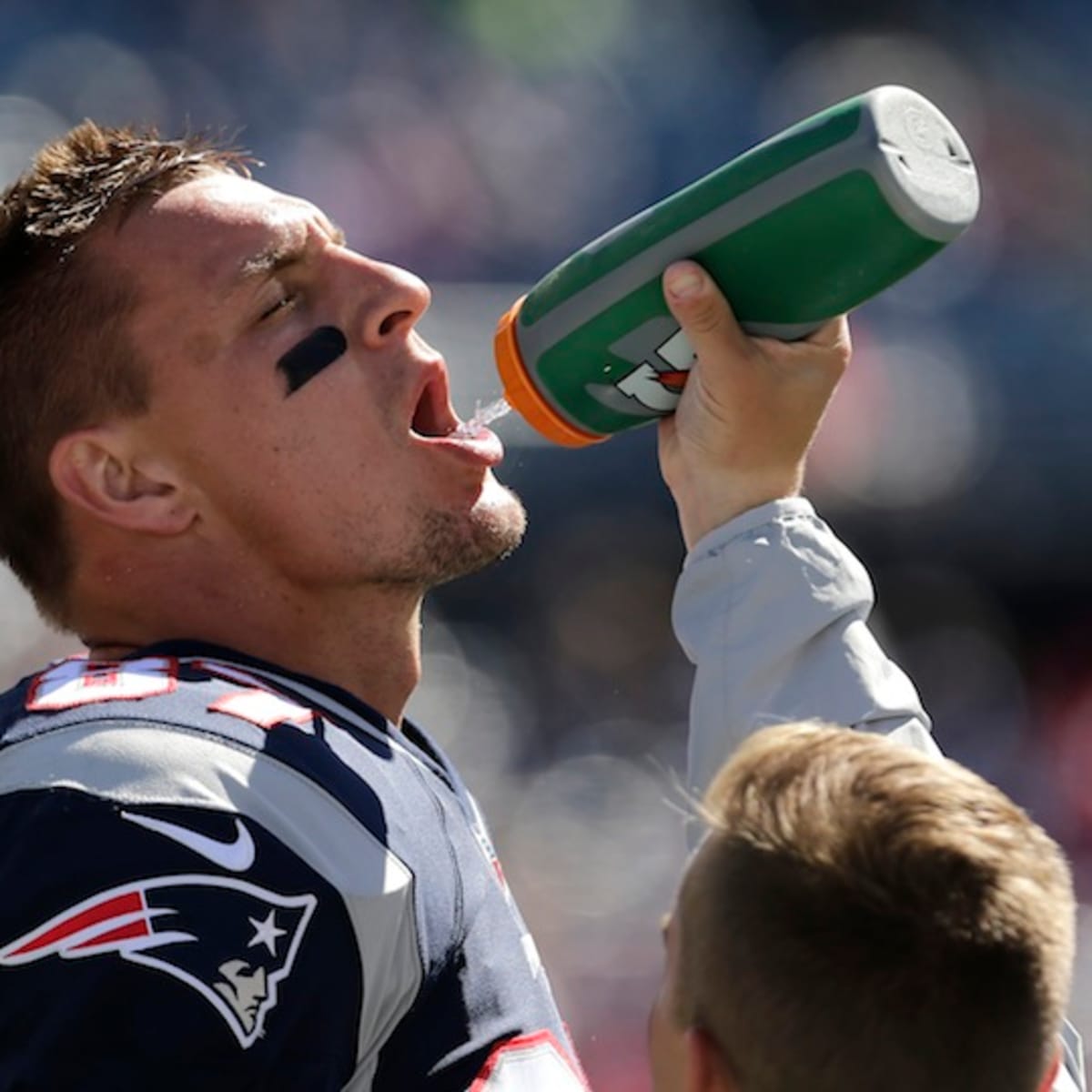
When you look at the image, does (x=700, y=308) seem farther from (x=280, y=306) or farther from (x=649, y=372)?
(x=280, y=306)

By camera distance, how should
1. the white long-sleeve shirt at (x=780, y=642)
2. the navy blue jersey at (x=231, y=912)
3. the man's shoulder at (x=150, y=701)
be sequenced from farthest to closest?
the white long-sleeve shirt at (x=780, y=642), the man's shoulder at (x=150, y=701), the navy blue jersey at (x=231, y=912)

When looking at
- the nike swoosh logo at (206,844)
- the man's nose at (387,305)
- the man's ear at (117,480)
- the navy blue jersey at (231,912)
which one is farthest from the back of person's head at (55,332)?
the nike swoosh logo at (206,844)

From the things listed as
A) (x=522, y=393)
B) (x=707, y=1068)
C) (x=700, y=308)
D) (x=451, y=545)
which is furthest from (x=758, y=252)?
(x=707, y=1068)

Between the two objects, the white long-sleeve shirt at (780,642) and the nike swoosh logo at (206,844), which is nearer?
the nike swoosh logo at (206,844)

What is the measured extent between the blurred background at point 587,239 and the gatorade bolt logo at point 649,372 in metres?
3.41

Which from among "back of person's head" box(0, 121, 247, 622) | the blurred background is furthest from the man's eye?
the blurred background

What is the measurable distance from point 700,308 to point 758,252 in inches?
3.0

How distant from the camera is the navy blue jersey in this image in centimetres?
134

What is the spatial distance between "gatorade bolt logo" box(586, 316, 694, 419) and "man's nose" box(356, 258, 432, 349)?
25 centimetres

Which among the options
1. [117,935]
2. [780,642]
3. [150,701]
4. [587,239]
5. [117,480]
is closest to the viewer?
[117,935]

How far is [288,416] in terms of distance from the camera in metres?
1.92

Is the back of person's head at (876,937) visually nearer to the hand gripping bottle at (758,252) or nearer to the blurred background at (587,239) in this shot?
the hand gripping bottle at (758,252)

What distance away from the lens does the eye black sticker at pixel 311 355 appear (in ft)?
6.35

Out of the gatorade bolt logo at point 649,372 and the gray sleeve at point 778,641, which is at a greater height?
the gatorade bolt logo at point 649,372
